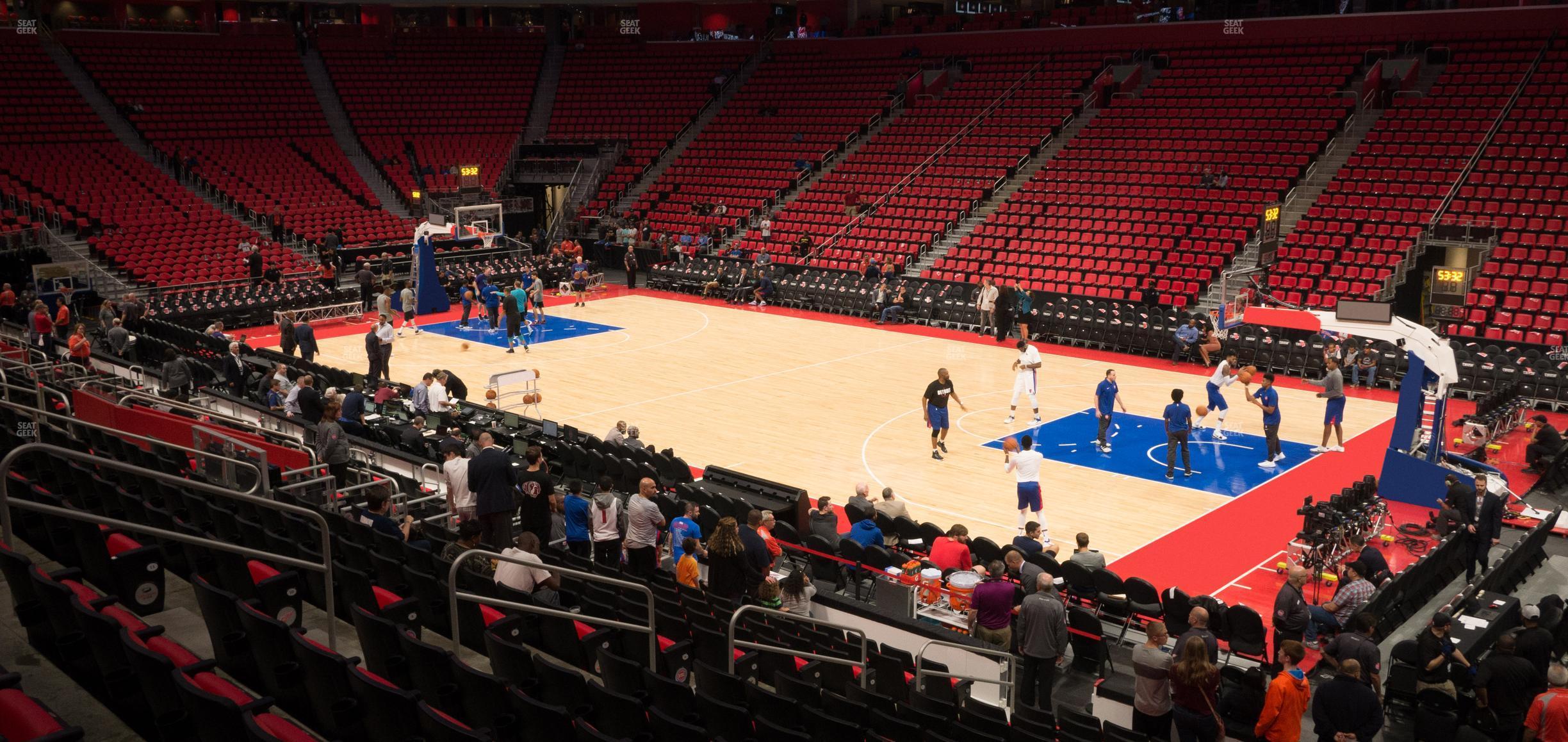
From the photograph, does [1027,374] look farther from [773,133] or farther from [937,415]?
[773,133]

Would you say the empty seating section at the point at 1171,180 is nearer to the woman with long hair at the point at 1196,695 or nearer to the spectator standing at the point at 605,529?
the spectator standing at the point at 605,529

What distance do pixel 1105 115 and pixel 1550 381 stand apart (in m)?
15.9

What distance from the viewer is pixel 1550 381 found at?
66.8ft

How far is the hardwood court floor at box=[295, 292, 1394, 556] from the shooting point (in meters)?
15.7

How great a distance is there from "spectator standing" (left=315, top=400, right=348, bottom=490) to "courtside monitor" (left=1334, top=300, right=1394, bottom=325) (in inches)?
479

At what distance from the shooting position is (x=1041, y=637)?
363 inches

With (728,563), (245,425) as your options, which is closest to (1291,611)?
(728,563)

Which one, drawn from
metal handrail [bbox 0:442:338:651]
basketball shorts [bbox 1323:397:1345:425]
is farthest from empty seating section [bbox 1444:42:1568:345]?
metal handrail [bbox 0:442:338:651]

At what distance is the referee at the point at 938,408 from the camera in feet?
55.8

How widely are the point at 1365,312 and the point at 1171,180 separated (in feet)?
50.6

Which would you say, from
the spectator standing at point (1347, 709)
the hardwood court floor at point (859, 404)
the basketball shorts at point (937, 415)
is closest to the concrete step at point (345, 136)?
the hardwood court floor at point (859, 404)

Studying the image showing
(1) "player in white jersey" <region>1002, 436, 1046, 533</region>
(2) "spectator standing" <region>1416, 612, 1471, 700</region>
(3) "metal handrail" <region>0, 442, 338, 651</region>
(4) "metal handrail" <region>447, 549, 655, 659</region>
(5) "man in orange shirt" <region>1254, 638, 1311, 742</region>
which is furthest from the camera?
(1) "player in white jersey" <region>1002, 436, 1046, 533</region>

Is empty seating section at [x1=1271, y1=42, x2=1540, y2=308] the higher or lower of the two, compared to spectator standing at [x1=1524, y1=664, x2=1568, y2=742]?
higher

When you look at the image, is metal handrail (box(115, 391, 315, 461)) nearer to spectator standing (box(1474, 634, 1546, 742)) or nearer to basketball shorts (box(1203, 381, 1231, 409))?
spectator standing (box(1474, 634, 1546, 742))
